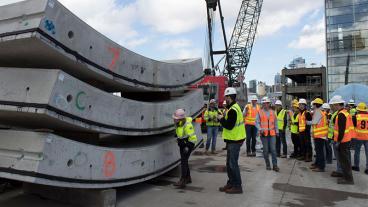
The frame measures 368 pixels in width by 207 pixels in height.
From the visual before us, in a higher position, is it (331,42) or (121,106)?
(331,42)

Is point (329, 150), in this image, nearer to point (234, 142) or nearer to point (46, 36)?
point (234, 142)

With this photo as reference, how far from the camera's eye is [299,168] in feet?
24.6

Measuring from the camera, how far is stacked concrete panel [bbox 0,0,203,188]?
3.17 m

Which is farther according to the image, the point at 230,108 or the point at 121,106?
the point at 230,108

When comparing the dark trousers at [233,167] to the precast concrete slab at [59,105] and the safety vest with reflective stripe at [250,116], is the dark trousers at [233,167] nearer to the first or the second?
the precast concrete slab at [59,105]

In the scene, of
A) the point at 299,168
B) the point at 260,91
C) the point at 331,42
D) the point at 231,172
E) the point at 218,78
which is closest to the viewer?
the point at 231,172

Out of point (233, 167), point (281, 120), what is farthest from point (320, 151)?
point (233, 167)

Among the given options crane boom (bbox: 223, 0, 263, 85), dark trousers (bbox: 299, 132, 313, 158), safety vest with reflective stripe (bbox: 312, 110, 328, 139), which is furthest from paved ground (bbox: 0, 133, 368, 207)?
crane boom (bbox: 223, 0, 263, 85)

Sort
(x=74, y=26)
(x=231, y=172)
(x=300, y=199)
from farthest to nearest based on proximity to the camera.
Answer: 1. (x=231, y=172)
2. (x=300, y=199)
3. (x=74, y=26)

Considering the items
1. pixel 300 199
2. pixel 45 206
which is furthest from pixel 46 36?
pixel 300 199

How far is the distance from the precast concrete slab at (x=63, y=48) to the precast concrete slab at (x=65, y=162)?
81 cm

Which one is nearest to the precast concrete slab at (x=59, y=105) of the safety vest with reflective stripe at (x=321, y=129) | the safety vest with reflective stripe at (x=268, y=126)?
the safety vest with reflective stripe at (x=268, y=126)

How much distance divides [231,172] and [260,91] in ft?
49.0

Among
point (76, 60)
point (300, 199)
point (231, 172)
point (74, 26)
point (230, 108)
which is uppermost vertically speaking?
point (74, 26)
